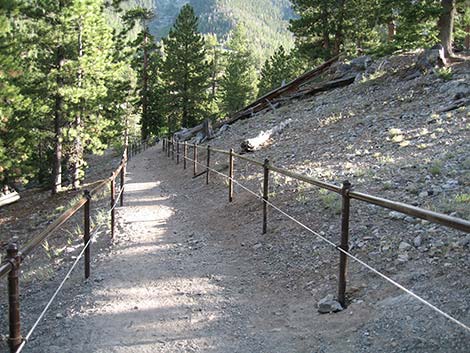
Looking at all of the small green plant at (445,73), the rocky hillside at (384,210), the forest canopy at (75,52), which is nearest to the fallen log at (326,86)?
the forest canopy at (75,52)

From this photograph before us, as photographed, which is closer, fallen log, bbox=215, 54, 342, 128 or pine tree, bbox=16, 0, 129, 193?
pine tree, bbox=16, 0, 129, 193

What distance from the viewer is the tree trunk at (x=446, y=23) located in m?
Answer: 15.5

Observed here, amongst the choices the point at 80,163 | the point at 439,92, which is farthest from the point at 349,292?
the point at 80,163

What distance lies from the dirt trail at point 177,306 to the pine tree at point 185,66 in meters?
34.9

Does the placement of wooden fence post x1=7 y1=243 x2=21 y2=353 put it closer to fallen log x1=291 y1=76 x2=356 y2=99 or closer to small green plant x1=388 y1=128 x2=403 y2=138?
small green plant x1=388 y1=128 x2=403 y2=138

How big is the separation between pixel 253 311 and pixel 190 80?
38.6 metres

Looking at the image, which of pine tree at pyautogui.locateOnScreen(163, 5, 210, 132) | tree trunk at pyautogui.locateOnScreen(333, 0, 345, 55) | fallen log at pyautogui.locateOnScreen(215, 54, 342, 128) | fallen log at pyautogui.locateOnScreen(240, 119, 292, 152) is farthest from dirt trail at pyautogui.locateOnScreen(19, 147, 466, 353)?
pine tree at pyautogui.locateOnScreen(163, 5, 210, 132)

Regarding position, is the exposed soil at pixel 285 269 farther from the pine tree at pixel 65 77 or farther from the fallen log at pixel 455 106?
the pine tree at pixel 65 77

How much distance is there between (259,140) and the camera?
14.5 meters

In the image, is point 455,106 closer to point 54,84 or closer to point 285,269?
point 285,269

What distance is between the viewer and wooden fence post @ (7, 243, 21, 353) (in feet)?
9.57

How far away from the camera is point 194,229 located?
8.55 metres

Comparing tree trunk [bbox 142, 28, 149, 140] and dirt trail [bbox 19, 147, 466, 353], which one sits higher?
tree trunk [bbox 142, 28, 149, 140]

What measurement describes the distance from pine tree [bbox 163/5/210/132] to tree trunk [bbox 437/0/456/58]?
1087 inches
